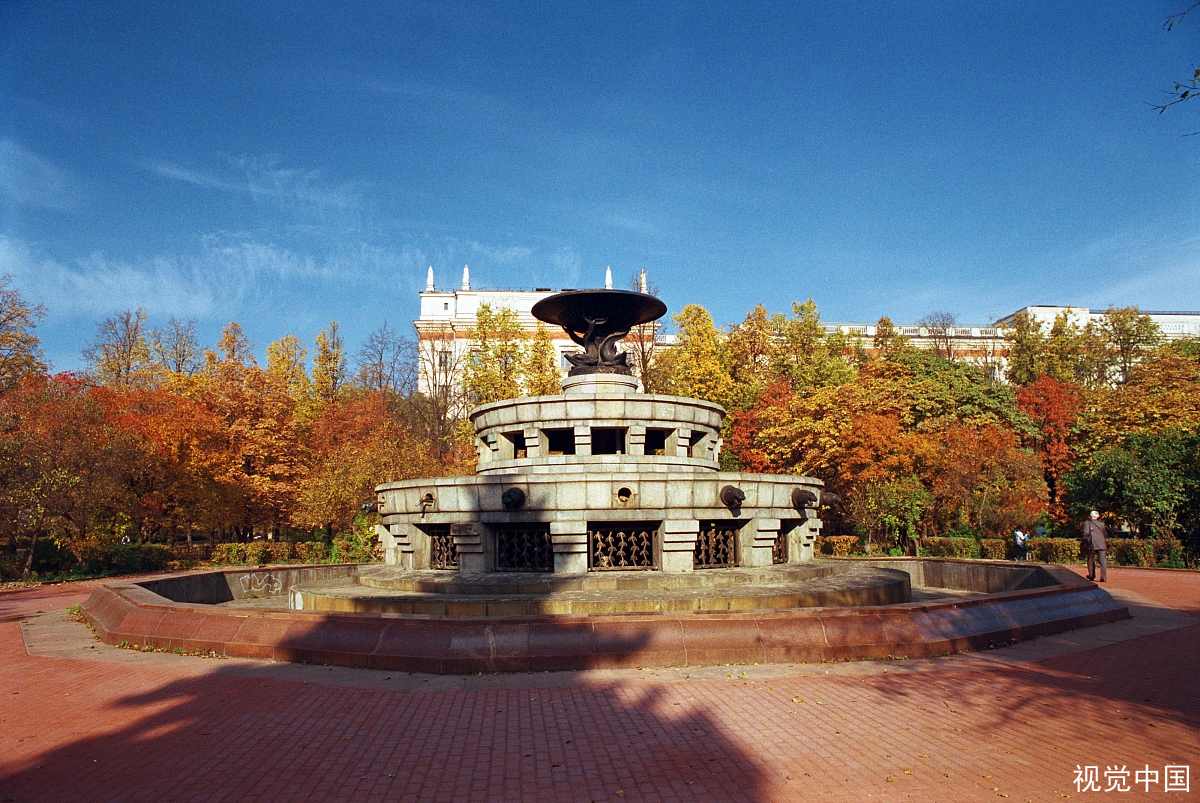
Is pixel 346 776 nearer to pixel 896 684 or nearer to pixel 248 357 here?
pixel 896 684

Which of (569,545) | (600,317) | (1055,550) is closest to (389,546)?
(569,545)

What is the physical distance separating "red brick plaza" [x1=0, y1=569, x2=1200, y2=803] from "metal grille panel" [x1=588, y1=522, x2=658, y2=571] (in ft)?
16.9

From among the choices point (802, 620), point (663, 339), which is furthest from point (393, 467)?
point (663, 339)

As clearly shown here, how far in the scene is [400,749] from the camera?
6508mm

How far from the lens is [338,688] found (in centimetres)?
853

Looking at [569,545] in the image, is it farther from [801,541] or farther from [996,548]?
[996,548]

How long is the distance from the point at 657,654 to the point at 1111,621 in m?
9.03

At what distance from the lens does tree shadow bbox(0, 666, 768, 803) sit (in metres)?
5.60

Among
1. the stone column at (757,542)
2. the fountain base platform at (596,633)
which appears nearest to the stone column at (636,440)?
the stone column at (757,542)

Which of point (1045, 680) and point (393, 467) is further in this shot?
point (393, 467)

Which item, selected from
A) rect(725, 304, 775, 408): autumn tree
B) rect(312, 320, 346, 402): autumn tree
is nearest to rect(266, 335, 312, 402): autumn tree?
rect(312, 320, 346, 402): autumn tree

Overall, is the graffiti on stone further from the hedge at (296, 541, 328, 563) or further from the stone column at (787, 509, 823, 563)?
the hedge at (296, 541, 328, 563)

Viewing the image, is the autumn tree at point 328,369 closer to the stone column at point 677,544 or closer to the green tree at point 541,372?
the green tree at point 541,372

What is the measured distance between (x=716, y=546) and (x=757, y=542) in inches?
34.9
